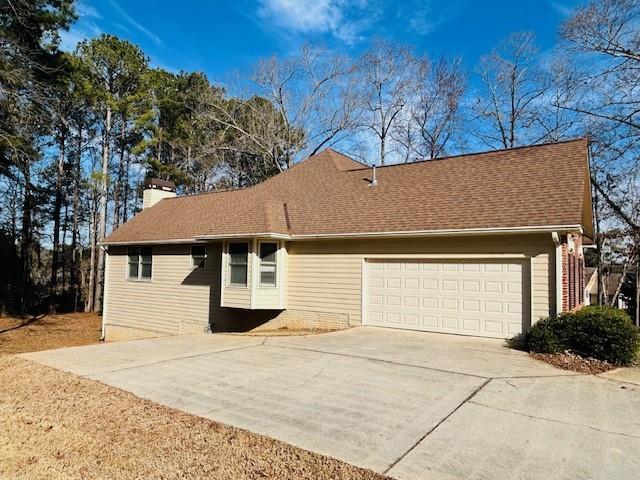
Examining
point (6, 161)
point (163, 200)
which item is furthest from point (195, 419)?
point (6, 161)

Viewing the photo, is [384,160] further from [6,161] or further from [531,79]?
[6,161]

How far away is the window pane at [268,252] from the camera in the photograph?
41.9ft

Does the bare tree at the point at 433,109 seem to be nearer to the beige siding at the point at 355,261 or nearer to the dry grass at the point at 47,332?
the beige siding at the point at 355,261

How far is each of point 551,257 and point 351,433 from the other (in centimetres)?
692

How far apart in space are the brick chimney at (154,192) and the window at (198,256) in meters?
6.03

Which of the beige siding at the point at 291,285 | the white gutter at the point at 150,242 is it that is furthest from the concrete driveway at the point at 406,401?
the white gutter at the point at 150,242

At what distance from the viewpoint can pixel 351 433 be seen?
4500 mm

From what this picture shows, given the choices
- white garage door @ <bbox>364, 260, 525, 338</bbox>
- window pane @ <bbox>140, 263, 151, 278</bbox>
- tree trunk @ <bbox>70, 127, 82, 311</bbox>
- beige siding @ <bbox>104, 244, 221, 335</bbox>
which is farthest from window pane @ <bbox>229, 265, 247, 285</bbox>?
tree trunk @ <bbox>70, 127, 82, 311</bbox>

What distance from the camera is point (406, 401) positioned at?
5559 millimetres

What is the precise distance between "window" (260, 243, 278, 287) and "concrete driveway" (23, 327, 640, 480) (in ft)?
11.5

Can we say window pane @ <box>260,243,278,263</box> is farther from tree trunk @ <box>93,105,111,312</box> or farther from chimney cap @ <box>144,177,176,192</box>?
tree trunk @ <box>93,105,111,312</box>

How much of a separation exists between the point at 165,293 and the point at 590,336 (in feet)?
44.0

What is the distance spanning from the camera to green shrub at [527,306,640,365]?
25.3 ft

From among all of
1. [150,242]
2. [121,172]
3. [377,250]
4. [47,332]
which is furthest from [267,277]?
[121,172]
